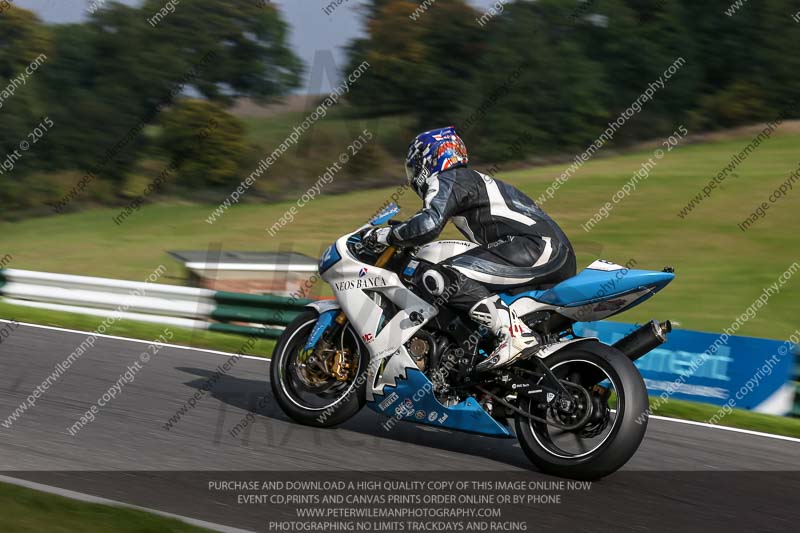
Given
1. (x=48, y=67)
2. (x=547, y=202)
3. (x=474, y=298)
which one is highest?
(x=474, y=298)

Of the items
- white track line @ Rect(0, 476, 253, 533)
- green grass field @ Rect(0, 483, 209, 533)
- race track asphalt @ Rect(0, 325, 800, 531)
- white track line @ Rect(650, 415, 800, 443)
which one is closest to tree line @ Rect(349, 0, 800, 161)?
white track line @ Rect(650, 415, 800, 443)

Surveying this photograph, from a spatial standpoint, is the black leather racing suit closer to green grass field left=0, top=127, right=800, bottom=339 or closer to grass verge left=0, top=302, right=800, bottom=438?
grass verge left=0, top=302, right=800, bottom=438

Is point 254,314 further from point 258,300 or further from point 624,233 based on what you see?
point 624,233

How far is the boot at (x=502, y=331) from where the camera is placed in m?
5.82

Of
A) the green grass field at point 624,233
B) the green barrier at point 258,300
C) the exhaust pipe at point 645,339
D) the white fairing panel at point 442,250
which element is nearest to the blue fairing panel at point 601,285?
the exhaust pipe at point 645,339

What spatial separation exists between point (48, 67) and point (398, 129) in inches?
Answer: 522

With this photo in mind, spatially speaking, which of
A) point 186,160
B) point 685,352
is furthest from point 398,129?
point 685,352

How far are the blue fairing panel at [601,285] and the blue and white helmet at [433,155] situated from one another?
3.43ft

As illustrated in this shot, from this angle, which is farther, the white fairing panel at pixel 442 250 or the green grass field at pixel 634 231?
the green grass field at pixel 634 231

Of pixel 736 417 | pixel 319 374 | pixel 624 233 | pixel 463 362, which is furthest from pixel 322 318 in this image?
pixel 624 233

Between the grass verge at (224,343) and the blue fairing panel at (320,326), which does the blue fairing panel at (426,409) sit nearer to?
the blue fairing panel at (320,326)

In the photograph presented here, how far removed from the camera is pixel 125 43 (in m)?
38.2

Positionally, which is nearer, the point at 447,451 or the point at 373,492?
the point at 373,492

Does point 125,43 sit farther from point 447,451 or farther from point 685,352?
point 447,451
